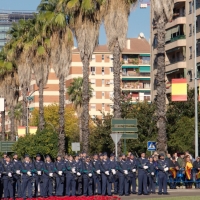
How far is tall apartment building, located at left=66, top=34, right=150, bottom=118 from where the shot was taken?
465 feet

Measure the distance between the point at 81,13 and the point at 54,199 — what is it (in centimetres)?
1972

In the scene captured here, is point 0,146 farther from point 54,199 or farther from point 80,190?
point 54,199

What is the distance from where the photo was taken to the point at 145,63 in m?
145

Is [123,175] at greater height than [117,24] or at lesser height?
lesser

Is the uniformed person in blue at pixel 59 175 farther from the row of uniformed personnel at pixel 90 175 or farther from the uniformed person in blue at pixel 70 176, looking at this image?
the uniformed person in blue at pixel 70 176

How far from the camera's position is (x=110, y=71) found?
14862cm

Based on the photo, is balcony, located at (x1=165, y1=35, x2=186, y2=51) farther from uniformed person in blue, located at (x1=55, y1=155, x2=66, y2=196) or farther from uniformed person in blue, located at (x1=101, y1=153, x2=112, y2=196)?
uniformed person in blue, located at (x1=55, y1=155, x2=66, y2=196)

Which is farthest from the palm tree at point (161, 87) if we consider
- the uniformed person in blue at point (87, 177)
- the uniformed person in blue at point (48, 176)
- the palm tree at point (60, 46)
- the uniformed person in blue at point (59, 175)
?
the palm tree at point (60, 46)

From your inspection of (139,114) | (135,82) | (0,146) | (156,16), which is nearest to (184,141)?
(139,114)

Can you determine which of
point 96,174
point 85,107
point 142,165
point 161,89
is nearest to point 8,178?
point 96,174

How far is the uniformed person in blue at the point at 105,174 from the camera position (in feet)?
114

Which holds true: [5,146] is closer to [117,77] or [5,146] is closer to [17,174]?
[117,77]

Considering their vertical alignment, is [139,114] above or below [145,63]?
below

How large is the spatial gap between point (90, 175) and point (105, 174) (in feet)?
2.09
